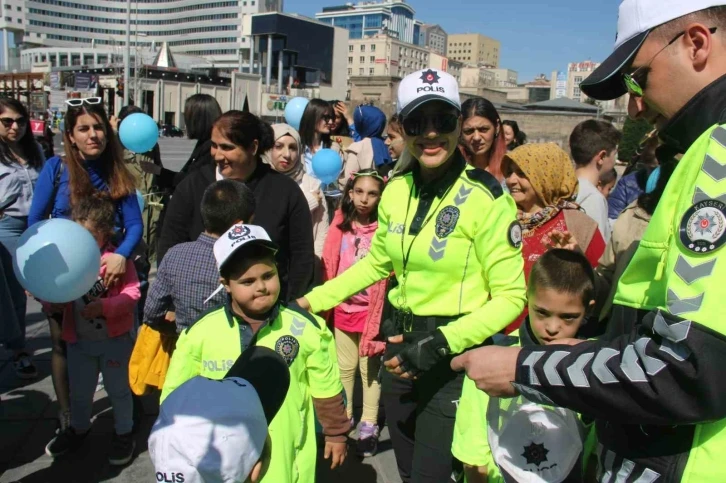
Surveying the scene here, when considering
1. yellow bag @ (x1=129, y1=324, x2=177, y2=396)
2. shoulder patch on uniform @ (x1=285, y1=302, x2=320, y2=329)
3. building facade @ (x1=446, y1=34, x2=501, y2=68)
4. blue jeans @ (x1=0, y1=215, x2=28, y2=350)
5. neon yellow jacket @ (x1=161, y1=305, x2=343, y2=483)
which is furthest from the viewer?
building facade @ (x1=446, y1=34, x2=501, y2=68)

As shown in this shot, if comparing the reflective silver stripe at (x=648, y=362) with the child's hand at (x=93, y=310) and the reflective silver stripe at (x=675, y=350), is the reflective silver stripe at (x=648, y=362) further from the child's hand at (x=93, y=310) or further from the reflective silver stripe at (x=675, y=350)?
the child's hand at (x=93, y=310)

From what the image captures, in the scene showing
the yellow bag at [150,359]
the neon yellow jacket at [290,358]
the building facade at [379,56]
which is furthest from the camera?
the building facade at [379,56]

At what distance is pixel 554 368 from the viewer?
1.41 meters

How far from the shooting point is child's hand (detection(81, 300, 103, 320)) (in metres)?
3.47

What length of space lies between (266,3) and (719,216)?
14393 centimetres

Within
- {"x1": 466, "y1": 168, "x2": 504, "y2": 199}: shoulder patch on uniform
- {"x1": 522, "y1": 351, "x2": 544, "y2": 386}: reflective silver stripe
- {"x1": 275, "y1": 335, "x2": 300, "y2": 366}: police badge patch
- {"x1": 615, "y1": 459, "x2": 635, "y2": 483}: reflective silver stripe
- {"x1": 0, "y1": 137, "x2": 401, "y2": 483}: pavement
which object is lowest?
{"x1": 0, "y1": 137, "x2": 401, "y2": 483}: pavement

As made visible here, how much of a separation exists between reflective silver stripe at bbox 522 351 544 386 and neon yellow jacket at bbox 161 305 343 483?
4.04ft

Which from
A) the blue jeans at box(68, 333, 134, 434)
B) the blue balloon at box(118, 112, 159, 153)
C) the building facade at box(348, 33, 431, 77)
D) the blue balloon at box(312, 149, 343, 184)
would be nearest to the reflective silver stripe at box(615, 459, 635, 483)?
the blue jeans at box(68, 333, 134, 434)

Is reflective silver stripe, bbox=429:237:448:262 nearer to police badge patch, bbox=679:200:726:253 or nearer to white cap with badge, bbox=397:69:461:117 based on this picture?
white cap with badge, bbox=397:69:461:117

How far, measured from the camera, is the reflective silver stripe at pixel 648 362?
124 cm

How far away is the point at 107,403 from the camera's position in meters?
4.44

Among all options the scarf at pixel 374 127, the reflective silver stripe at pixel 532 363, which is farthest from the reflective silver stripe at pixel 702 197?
the scarf at pixel 374 127

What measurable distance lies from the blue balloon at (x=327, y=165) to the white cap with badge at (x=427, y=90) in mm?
3035

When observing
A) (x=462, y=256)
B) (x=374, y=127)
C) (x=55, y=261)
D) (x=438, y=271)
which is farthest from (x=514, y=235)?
(x=374, y=127)
